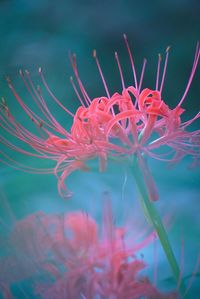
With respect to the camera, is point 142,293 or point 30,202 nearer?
point 142,293

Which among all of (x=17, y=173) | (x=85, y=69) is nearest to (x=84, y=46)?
(x=85, y=69)

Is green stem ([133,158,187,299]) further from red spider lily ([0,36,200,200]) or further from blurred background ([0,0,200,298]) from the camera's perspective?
blurred background ([0,0,200,298])

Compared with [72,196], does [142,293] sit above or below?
below

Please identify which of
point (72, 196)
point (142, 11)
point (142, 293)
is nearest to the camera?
point (142, 293)

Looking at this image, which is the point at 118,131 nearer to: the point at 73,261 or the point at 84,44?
the point at 73,261

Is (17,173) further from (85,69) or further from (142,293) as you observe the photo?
(142,293)

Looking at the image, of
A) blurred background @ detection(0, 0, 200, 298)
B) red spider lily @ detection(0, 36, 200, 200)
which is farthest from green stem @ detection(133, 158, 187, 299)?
blurred background @ detection(0, 0, 200, 298)

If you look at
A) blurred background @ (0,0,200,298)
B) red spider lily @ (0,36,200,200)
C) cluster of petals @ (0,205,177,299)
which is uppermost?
blurred background @ (0,0,200,298)

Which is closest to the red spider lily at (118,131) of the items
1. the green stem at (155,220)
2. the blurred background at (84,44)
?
the green stem at (155,220)

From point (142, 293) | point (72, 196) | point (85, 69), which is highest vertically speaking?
point (85, 69)
